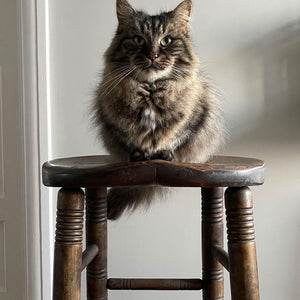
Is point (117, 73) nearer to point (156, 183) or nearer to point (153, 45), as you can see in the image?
point (153, 45)

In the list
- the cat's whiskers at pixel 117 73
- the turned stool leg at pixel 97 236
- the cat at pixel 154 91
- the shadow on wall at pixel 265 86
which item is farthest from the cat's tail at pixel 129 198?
the shadow on wall at pixel 265 86

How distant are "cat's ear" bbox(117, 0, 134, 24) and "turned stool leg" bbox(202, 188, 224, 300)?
413mm

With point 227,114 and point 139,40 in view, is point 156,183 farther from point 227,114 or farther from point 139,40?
point 227,114

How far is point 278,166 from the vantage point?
4.05 feet

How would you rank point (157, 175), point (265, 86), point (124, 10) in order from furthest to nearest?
point (265, 86) < point (124, 10) < point (157, 175)

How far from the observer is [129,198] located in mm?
Result: 958

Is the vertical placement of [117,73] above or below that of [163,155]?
above

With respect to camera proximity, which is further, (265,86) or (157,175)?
(265,86)

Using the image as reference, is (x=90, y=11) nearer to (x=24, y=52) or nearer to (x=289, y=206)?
(x=24, y=52)

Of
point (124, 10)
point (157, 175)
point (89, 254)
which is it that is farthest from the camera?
point (89, 254)

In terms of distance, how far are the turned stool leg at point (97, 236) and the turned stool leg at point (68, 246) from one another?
22 cm

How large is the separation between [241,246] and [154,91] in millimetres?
292

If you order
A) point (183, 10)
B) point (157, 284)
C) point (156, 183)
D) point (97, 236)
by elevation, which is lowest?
point (157, 284)

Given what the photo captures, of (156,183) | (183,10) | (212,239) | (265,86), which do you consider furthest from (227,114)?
(156,183)
